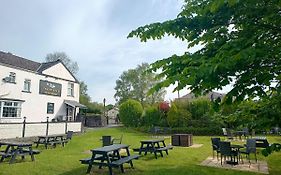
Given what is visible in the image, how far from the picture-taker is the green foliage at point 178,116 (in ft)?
86.1

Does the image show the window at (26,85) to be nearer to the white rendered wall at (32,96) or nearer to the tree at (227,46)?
the white rendered wall at (32,96)

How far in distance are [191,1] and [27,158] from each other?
9448 millimetres

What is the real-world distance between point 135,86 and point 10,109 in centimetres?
3639

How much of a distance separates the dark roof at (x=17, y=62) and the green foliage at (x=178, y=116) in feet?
50.3

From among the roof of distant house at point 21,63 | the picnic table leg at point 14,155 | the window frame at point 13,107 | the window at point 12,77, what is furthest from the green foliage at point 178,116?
the picnic table leg at point 14,155

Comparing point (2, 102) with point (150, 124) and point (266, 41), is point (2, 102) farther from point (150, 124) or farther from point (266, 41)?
point (266, 41)

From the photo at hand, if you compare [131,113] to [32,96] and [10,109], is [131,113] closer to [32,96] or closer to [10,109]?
[32,96]

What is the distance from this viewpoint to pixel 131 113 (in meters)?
31.2

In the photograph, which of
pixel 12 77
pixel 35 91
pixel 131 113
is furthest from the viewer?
pixel 131 113

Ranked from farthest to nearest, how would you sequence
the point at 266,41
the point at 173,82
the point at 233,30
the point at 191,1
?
the point at 191,1 < the point at 233,30 < the point at 266,41 < the point at 173,82

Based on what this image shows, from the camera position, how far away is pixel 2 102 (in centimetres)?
2288

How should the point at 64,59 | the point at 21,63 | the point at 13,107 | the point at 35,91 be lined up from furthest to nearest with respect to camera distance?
the point at 64,59, the point at 35,91, the point at 21,63, the point at 13,107

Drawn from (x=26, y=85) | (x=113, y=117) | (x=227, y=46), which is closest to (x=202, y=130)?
(x=26, y=85)

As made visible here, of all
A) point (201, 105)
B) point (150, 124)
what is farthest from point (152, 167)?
point (150, 124)
